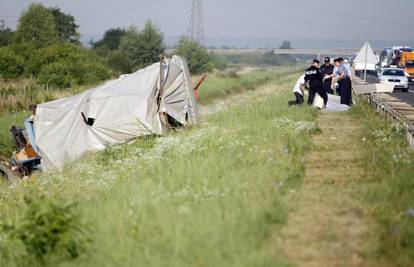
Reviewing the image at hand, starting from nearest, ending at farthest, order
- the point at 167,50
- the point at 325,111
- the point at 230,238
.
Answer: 1. the point at 230,238
2. the point at 325,111
3. the point at 167,50

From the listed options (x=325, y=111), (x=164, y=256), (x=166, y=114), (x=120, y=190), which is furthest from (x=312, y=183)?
(x=325, y=111)

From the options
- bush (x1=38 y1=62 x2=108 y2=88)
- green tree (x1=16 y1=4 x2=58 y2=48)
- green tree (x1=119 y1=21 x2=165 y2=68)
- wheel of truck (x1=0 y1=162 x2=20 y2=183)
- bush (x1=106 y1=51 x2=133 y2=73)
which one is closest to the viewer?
wheel of truck (x1=0 y1=162 x2=20 y2=183)

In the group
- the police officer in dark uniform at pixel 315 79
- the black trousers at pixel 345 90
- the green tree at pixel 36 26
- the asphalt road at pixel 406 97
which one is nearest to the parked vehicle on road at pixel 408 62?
the asphalt road at pixel 406 97

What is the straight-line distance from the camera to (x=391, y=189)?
27.0 feet

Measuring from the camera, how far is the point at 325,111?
64.3ft

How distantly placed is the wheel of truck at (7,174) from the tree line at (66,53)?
998 inches

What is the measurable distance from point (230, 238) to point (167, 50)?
71102 millimetres

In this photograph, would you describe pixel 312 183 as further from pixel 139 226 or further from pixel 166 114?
pixel 166 114

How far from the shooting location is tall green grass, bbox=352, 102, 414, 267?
6301 mm

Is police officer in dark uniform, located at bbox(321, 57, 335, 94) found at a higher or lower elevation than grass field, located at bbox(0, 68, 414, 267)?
higher

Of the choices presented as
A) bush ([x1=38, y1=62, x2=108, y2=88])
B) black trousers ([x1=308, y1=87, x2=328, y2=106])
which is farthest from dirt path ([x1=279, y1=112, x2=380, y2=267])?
bush ([x1=38, y1=62, x2=108, y2=88])

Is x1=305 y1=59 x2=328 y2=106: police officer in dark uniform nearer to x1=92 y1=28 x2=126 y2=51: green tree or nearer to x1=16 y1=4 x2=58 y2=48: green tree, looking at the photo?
x1=16 y1=4 x2=58 y2=48: green tree

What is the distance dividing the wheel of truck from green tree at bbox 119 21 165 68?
53330mm

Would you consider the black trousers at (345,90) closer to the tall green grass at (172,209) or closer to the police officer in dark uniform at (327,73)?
the police officer in dark uniform at (327,73)
